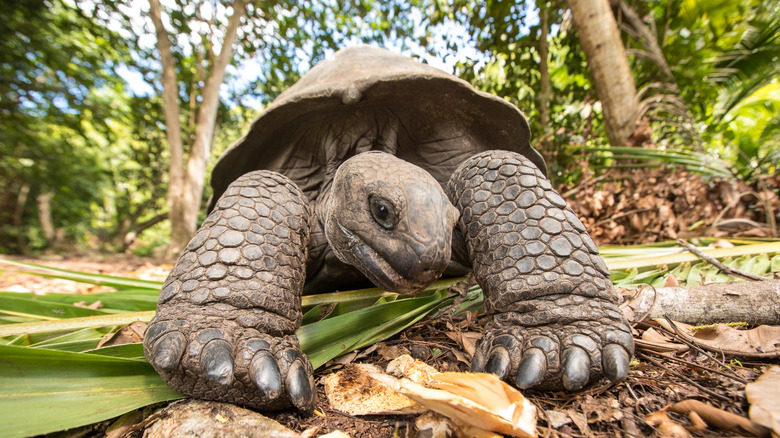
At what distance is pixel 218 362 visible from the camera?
1.00m

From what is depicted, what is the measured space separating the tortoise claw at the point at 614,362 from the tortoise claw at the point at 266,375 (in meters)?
0.91

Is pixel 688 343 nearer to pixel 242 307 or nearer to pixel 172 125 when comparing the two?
pixel 242 307

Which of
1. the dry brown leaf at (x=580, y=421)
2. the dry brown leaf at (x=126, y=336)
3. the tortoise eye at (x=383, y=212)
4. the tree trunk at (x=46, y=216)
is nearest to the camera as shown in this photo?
the dry brown leaf at (x=580, y=421)

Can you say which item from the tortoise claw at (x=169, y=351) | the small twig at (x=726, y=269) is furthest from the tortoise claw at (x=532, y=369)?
the small twig at (x=726, y=269)

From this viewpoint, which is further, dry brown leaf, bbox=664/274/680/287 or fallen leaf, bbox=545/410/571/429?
dry brown leaf, bbox=664/274/680/287

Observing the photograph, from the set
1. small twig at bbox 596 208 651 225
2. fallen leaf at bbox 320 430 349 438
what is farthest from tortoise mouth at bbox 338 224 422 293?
small twig at bbox 596 208 651 225

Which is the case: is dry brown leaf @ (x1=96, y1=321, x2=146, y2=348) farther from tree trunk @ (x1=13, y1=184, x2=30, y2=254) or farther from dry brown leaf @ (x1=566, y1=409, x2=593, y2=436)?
tree trunk @ (x1=13, y1=184, x2=30, y2=254)

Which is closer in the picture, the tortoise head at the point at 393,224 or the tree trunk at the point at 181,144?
the tortoise head at the point at 393,224

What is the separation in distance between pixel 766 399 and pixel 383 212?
1.06 metres

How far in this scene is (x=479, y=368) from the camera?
110cm

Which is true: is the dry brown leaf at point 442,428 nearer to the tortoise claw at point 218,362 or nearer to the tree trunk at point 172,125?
the tortoise claw at point 218,362

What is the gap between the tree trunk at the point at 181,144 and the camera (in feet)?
20.9

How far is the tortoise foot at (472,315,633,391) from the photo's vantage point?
101 cm

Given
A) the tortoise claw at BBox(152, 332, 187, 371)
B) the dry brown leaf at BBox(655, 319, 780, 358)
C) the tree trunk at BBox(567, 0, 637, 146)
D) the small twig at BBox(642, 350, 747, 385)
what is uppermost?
the tree trunk at BBox(567, 0, 637, 146)
